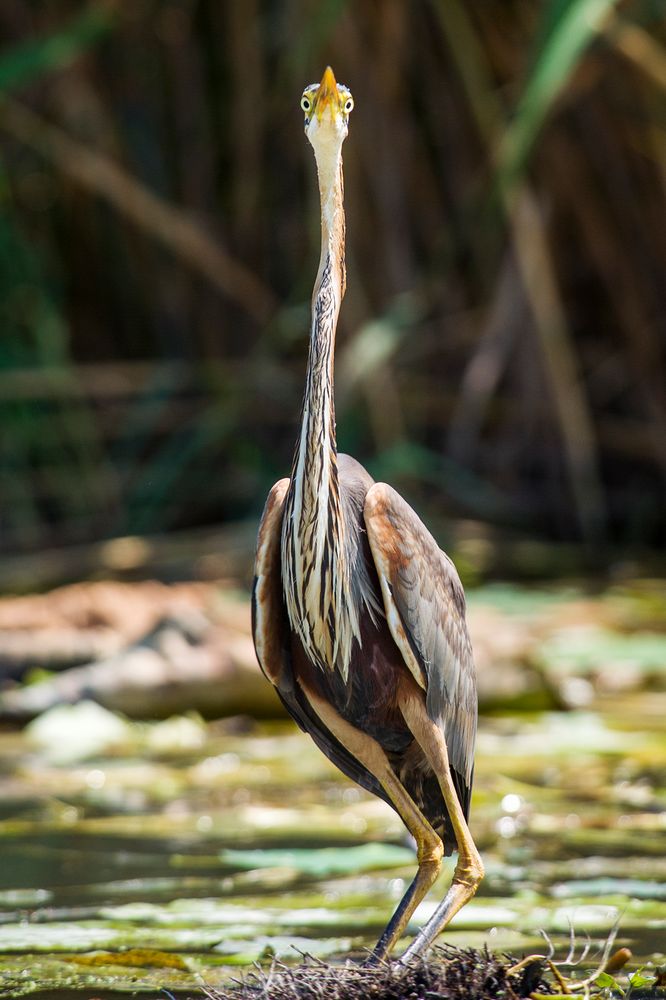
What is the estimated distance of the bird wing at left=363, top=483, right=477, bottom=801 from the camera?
3.11m

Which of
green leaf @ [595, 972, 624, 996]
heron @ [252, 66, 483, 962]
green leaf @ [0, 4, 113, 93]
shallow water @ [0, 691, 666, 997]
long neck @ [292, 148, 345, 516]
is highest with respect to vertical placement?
green leaf @ [0, 4, 113, 93]

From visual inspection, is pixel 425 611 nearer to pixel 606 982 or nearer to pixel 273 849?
pixel 606 982

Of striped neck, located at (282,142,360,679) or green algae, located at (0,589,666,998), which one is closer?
striped neck, located at (282,142,360,679)

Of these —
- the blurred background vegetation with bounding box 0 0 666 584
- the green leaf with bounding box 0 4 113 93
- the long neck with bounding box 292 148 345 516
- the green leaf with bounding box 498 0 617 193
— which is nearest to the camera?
the long neck with bounding box 292 148 345 516

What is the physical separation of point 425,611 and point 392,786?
0.38m

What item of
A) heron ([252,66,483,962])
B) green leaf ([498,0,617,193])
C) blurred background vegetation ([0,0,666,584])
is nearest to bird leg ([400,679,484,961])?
heron ([252,66,483,962])

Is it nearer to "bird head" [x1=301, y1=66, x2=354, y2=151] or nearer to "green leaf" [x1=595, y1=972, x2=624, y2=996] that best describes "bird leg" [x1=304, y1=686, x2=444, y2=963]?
"green leaf" [x1=595, y1=972, x2=624, y2=996]

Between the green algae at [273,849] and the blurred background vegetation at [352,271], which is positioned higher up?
the blurred background vegetation at [352,271]

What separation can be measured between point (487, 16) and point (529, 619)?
3.58 metres

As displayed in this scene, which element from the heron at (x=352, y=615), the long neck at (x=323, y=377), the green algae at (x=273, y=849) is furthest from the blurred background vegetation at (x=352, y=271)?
the long neck at (x=323, y=377)

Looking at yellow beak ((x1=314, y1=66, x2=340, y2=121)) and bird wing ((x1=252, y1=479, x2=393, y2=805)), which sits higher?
yellow beak ((x1=314, y1=66, x2=340, y2=121))

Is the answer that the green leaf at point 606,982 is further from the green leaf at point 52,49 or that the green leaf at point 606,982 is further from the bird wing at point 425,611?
the green leaf at point 52,49

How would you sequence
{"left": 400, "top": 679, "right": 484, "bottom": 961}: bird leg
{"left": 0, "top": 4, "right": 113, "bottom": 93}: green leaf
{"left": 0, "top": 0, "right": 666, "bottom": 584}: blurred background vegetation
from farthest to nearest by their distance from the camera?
{"left": 0, "top": 0, "right": 666, "bottom": 584}: blurred background vegetation, {"left": 0, "top": 4, "right": 113, "bottom": 93}: green leaf, {"left": 400, "top": 679, "right": 484, "bottom": 961}: bird leg

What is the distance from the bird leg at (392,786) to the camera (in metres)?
3.22
